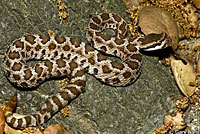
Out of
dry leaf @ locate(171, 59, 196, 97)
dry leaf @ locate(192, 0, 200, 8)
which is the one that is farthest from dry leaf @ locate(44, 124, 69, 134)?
dry leaf @ locate(192, 0, 200, 8)

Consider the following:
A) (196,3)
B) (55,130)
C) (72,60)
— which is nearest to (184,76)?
(196,3)

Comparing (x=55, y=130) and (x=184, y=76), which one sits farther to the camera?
(x=184, y=76)

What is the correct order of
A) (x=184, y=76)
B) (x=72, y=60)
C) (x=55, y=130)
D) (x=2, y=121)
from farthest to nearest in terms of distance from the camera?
1. (x=72, y=60)
2. (x=184, y=76)
3. (x=55, y=130)
4. (x=2, y=121)

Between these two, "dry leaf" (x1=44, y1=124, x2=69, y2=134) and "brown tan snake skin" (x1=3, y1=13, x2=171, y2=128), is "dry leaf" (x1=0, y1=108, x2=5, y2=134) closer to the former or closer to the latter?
"brown tan snake skin" (x1=3, y1=13, x2=171, y2=128)

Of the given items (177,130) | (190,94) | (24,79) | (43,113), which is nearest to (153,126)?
(177,130)

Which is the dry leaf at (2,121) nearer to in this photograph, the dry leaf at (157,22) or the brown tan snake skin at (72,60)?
the brown tan snake skin at (72,60)

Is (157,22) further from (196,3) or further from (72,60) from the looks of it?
(72,60)
